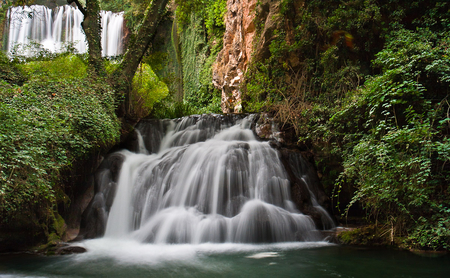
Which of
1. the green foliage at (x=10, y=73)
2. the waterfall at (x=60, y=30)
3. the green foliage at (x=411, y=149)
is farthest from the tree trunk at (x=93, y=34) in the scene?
the waterfall at (x=60, y=30)

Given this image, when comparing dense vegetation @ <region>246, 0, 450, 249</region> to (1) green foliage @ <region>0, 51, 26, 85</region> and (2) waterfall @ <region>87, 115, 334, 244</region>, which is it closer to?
(2) waterfall @ <region>87, 115, 334, 244</region>

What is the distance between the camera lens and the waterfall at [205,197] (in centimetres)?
598

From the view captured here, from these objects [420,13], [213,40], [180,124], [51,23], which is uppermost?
[51,23]

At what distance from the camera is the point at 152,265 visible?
15.1 feet

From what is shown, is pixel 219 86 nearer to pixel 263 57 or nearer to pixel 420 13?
pixel 263 57

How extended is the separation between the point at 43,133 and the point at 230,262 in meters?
3.67

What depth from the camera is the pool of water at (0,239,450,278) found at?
4.20m

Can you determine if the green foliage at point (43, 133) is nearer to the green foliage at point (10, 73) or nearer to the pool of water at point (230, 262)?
the green foliage at point (10, 73)

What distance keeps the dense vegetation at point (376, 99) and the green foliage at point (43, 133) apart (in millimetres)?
5039

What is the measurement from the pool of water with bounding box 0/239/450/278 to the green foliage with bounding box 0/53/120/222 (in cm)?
107

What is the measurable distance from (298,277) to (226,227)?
2.19 m

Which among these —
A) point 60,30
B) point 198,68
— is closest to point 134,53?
point 198,68

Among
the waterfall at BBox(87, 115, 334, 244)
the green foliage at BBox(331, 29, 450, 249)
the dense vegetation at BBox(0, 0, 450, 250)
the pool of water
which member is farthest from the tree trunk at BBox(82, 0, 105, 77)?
the green foliage at BBox(331, 29, 450, 249)

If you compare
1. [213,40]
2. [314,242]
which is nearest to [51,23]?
[213,40]
